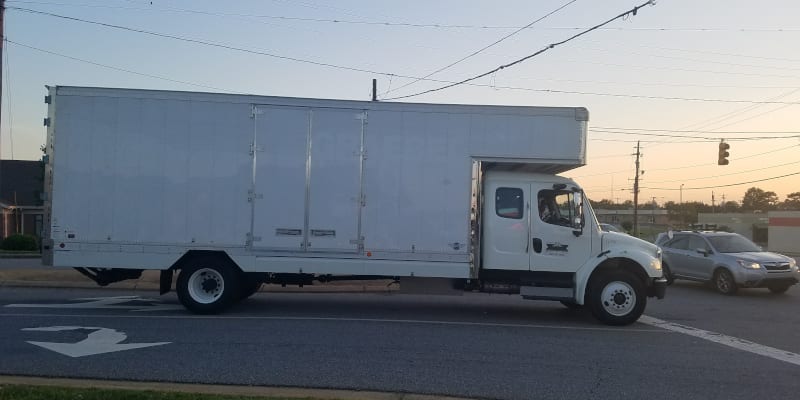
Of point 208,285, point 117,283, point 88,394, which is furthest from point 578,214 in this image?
point 117,283

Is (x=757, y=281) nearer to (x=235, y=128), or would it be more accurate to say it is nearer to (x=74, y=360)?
(x=235, y=128)

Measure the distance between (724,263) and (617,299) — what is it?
23.1 feet

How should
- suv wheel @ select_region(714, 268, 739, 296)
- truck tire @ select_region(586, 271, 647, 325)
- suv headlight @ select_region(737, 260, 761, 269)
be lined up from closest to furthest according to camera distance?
truck tire @ select_region(586, 271, 647, 325) → suv headlight @ select_region(737, 260, 761, 269) → suv wheel @ select_region(714, 268, 739, 296)

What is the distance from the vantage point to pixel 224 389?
20.7ft

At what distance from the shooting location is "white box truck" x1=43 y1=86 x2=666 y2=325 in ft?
35.8

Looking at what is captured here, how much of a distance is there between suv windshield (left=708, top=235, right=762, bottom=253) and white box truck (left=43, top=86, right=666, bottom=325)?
23.3ft

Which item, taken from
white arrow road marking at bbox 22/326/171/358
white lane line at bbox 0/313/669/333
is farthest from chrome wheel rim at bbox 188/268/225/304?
white arrow road marking at bbox 22/326/171/358

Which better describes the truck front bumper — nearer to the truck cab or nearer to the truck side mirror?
the truck cab

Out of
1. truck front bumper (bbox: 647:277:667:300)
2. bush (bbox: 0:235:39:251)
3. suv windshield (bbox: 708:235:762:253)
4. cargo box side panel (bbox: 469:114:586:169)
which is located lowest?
bush (bbox: 0:235:39:251)

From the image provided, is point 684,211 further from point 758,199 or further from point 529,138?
point 529,138

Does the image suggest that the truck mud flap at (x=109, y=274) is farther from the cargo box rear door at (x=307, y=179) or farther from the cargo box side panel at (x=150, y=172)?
the cargo box rear door at (x=307, y=179)

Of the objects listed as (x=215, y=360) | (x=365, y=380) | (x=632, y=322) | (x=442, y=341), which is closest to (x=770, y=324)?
(x=632, y=322)

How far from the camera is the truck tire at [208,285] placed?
10.9 metres

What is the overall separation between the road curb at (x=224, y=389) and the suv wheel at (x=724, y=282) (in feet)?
40.4
